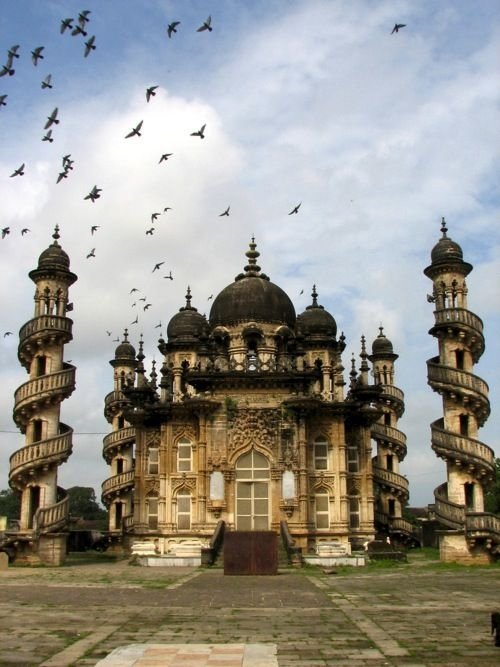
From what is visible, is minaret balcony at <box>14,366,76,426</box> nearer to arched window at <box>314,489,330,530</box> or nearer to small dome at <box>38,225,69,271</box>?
small dome at <box>38,225,69,271</box>

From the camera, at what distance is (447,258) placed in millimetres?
38188

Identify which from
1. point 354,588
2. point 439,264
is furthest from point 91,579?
point 439,264

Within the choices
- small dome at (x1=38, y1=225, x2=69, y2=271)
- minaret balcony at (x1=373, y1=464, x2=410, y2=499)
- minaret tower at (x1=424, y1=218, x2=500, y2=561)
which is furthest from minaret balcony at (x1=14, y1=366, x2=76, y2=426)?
minaret balcony at (x1=373, y1=464, x2=410, y2=499)

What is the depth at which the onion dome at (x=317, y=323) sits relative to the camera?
149 feet

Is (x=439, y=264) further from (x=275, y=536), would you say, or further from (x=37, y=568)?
(x=37, y=568)

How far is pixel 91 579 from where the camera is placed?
2569 cm

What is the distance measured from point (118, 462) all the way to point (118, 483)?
6.52 feet

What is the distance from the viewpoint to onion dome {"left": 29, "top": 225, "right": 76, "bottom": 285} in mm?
38656

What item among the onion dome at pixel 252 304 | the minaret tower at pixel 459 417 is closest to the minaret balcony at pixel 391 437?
the onion dome at pixel 252 304

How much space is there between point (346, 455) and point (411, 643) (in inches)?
1061

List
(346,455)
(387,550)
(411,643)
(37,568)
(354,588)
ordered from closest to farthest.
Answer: (411,643)
(354,588)
(37,568)
(387,550)
(346,455)

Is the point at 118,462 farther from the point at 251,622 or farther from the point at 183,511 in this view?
the point at 251,622

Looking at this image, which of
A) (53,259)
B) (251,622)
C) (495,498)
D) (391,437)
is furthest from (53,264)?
(495,498)

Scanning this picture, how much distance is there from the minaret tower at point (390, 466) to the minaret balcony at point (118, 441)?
15.6m
